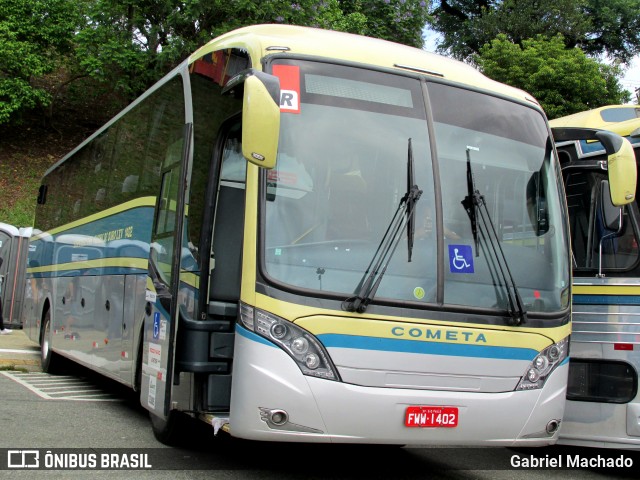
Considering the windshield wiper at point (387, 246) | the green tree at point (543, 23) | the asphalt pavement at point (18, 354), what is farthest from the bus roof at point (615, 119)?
the green tree at point (543, 23)

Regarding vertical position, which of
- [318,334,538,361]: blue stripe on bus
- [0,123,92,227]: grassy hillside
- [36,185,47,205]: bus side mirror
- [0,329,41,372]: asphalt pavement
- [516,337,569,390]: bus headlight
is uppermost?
[0,123,92,227]: grassy hillside

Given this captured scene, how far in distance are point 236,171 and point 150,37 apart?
21.3 meters

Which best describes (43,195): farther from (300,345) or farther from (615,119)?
(300,345)

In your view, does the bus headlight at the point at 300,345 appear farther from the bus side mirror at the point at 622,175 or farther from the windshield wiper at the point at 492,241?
the bus side mirror at the point at 622,175

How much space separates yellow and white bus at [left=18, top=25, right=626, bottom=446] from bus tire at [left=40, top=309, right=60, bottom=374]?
6107 mm

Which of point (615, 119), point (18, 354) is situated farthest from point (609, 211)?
point (18, 354)

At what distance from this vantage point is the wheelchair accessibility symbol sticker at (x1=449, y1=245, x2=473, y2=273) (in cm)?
593

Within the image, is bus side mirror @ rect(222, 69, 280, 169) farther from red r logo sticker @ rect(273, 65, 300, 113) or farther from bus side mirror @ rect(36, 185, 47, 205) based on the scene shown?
bus side mirror @ rect(36, 185, 47, 205)

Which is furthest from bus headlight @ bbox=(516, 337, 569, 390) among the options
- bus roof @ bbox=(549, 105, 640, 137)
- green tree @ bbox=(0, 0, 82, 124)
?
green tree @ bbox=(0, 0, 82, 124)

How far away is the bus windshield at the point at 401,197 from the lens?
5.70m

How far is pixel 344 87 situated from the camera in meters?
6.12

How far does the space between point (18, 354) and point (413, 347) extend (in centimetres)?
1157

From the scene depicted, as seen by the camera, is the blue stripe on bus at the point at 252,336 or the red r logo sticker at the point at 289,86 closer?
the blue stripe on bus at the point at 252,336

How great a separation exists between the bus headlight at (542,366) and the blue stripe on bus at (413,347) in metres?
0.08
